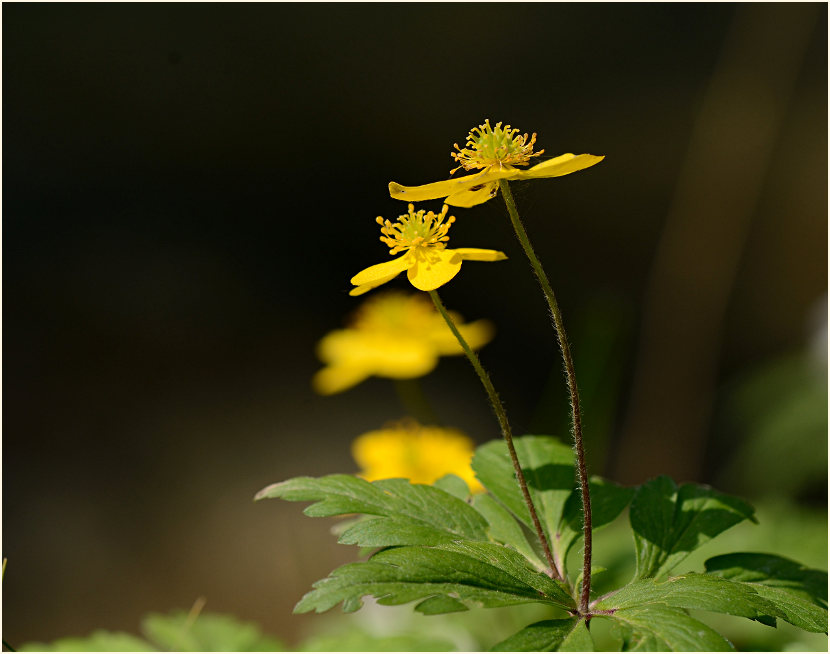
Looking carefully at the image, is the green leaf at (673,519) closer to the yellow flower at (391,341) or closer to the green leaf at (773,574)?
the green leaf at (773,574)

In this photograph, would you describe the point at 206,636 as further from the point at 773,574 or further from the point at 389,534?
the point at 773,574

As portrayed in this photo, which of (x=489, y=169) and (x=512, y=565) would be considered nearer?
(x=512, y=565)

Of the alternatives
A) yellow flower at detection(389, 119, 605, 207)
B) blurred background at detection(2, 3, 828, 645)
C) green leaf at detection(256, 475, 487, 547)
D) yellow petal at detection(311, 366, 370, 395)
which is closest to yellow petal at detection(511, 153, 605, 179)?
yellow flower at detection(389, 119, 605, 207)

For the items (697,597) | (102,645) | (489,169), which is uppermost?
(489,169)

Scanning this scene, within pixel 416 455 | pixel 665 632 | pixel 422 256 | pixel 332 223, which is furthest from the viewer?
pixel 332 223

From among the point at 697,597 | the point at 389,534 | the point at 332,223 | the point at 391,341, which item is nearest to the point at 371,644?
the point at 389,534

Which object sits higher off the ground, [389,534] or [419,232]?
[419,232]

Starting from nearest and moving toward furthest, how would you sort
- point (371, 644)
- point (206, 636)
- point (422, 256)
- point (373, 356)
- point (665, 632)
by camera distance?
point (665, 632) < point (422, 256) < point (371, 644) < point (206, 636) < point (373, 356)

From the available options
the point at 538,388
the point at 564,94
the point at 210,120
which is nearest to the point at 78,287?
the point at 210,120
